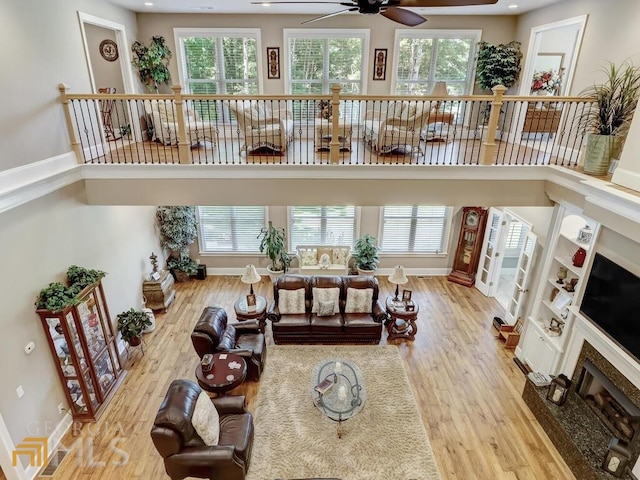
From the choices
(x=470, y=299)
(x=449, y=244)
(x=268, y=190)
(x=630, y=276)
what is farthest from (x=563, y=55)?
(x=268, y=190)

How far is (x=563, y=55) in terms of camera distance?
9164 mm

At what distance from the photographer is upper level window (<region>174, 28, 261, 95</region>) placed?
23.9ft

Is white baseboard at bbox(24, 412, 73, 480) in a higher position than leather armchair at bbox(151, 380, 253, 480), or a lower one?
lower

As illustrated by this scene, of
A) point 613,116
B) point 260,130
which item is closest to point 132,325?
point 260,130

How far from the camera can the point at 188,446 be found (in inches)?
145

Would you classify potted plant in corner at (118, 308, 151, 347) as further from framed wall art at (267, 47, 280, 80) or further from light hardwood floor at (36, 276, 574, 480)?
framed wall art at (267, 47, 280, 80)

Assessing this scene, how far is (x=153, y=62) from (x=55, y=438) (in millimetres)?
6207

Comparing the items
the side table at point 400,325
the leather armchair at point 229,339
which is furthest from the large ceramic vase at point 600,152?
the leather armchair at point 229,339

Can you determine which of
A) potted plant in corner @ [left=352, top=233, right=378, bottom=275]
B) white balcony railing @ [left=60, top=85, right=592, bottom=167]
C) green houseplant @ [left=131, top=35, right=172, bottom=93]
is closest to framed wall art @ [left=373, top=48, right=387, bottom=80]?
white balcony railing @ [left=60, top=85, right=592, bottom=167]

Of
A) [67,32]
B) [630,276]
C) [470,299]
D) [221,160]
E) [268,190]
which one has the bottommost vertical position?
[470,299]

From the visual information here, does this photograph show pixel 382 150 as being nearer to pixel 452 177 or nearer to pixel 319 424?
pixel 452 177

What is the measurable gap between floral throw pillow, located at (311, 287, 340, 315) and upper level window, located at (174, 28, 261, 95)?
440 cm

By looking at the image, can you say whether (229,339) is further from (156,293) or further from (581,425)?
(581,425)

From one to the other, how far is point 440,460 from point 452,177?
3.59 metres
